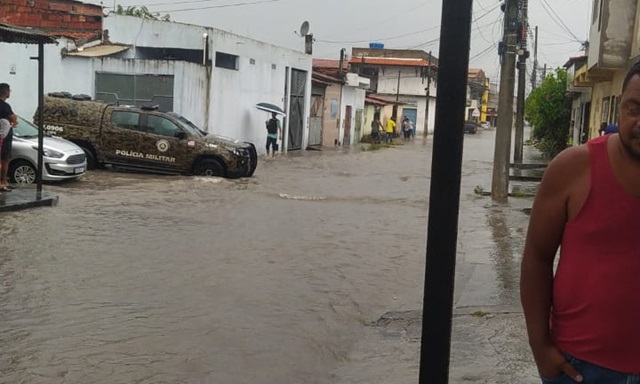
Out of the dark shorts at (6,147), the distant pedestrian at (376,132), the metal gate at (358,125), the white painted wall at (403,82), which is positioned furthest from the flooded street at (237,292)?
the white painted wall at (403,82)

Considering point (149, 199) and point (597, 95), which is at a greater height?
point (597, 95)

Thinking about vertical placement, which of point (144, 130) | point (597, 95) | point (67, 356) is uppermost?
point (597, 95)

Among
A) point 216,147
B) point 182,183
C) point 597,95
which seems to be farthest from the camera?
point 597,95

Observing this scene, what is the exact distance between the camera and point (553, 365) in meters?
2.30

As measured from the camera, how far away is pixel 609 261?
220 centimetres

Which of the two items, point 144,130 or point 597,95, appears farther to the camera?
point 597,95

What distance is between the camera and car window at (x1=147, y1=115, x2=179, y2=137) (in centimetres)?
1831

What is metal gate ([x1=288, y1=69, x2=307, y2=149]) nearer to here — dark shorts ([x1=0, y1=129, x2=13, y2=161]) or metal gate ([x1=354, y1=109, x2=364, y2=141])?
metal gate ([x1=354, y1=109, x2=364, y2=141])

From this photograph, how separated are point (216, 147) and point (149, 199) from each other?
409cm

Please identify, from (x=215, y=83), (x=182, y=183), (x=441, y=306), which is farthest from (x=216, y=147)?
(x=441, y=306)

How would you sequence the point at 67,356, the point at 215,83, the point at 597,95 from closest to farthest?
the point at 67,356
the point at 597,95
the point at 215,83

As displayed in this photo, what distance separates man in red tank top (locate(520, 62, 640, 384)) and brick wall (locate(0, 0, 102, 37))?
25.7m

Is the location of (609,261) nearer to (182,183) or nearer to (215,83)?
(182,183)

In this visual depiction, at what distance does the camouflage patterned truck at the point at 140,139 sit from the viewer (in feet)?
60.2
